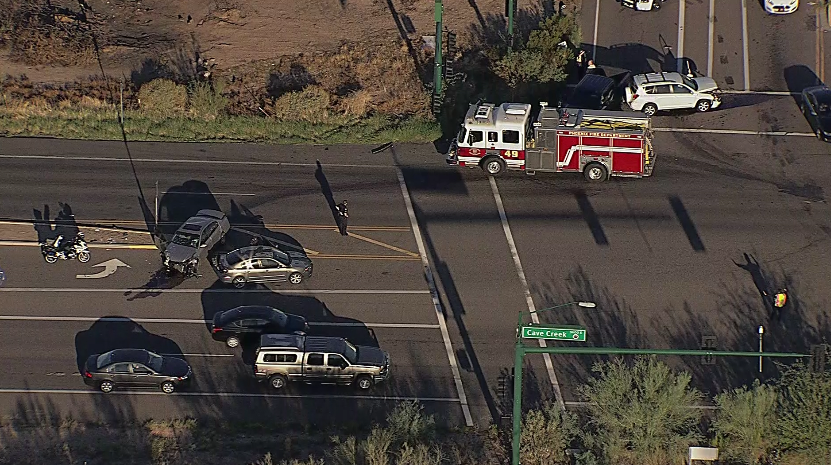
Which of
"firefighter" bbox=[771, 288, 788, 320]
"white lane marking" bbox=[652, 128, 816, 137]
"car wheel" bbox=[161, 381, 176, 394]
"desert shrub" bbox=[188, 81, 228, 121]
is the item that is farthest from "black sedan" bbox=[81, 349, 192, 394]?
"white lane marking" bbox=[652, 128, 816, 137]

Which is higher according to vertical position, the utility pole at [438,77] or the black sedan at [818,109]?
the utility pole at [438,77]

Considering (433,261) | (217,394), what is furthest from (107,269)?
(433,261)

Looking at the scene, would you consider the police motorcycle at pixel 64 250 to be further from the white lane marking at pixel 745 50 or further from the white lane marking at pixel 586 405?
the white lane marking at pixel 745 50

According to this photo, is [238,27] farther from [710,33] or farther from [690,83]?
[710,33]

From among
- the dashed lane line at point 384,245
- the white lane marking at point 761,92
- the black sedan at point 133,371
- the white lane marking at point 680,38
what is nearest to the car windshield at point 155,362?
the black sedan at point 133,371

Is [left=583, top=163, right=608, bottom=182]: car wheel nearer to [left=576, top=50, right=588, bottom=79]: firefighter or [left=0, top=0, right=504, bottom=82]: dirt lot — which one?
[left=576, top=50, right=588, bottom=79]: firefighter

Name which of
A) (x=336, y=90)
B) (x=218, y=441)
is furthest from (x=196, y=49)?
(x=218, y=441)
